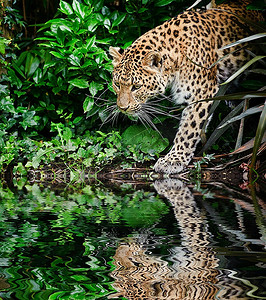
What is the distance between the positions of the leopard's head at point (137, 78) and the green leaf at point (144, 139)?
0.64 meters

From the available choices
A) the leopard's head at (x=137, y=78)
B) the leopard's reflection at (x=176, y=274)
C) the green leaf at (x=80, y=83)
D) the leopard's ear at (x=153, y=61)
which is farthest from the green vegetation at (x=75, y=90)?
the leopard's reflection at (x=176, y=274)

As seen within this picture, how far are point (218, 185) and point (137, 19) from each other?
2.73 metres

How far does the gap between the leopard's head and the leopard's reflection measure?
10.3 ft

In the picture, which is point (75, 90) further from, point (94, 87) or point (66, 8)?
point (66, 8)

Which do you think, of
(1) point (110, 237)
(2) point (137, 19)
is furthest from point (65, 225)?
(2) point (137, 19)

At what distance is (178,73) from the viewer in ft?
17.7

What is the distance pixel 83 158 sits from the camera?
5.81m

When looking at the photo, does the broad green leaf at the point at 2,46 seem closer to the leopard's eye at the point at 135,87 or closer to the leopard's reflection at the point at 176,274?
the leopard's eye at the point at 135,87

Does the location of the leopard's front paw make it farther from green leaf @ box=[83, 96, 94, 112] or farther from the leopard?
green leaf @ box=[83, 96, 94, 112]

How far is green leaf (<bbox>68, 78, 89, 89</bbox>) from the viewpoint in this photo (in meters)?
5.86

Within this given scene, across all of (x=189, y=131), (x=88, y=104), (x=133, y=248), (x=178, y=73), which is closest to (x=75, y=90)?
(x=88, y=104)

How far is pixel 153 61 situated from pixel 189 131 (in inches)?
32.5

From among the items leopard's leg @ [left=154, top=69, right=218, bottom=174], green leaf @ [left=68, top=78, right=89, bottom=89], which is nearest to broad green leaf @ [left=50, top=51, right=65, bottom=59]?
green leaf @ [left=68, top=78, right=89, bottom=89]

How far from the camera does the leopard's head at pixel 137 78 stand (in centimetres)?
526
